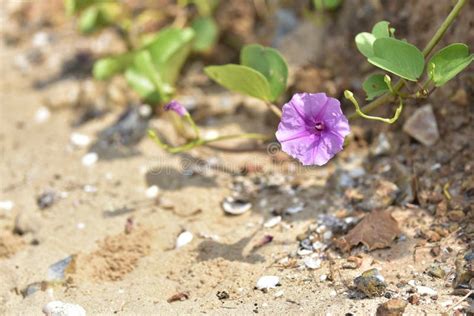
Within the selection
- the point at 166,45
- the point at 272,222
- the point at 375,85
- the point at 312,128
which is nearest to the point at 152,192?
the point at 272,222

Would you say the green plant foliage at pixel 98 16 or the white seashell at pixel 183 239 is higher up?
the green plant foliage at pixel 98 16

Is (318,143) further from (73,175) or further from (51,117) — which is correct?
(51,117)

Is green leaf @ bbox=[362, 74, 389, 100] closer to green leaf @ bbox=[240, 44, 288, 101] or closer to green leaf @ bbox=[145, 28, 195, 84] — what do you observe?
green leaf @ bbox=[240, 44, 288, 101]

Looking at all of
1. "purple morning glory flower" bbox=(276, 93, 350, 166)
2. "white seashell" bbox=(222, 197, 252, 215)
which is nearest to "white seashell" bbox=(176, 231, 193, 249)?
"white seashell" bbox=(222, 197, 252, 215)

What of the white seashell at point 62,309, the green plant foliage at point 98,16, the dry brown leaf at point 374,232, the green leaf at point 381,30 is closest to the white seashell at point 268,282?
the dry brown leaf at point 374,232

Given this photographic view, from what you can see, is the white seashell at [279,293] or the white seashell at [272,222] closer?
the white seashell at [279,293]

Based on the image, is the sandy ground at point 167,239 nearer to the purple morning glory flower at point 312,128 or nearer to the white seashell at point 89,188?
the white seashell at point 89,188

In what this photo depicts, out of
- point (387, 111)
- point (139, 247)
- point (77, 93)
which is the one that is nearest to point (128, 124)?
point (77, 93)
